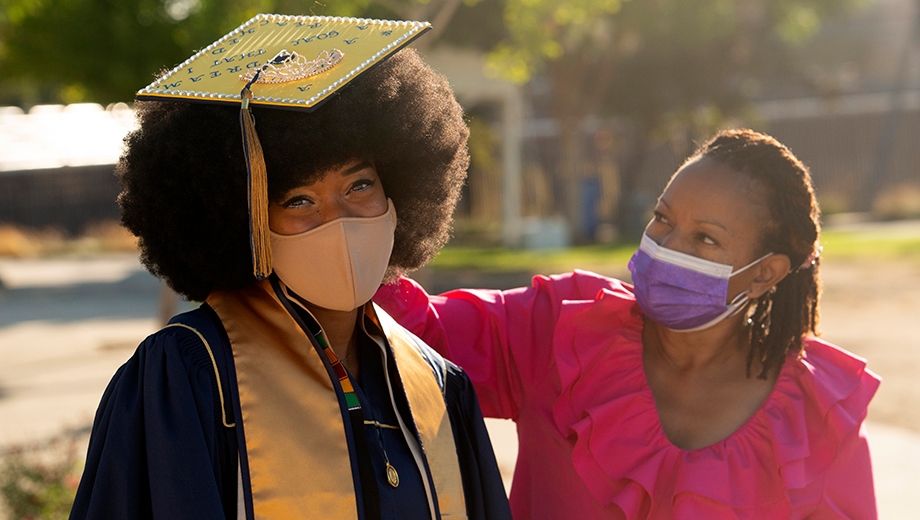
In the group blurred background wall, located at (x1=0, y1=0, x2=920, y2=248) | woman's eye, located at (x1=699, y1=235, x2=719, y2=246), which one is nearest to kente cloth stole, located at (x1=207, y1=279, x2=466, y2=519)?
woman's eye, located at (x1=699, y1=235, x2=719, y2=246)

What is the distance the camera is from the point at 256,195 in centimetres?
214

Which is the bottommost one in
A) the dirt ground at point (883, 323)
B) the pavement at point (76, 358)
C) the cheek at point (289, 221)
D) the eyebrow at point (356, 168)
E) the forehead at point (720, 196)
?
the dirt ground at point (883, 323)

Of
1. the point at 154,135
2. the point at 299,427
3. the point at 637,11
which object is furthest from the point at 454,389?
the point at 637,11

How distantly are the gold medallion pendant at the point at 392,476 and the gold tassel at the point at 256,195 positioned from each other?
523mm

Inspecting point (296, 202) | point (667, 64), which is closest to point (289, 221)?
point (296, 202)

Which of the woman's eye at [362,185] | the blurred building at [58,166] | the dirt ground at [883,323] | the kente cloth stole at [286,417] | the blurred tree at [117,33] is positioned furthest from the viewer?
the blurred building at [58,166]

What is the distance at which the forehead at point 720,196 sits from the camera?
2.96 meters

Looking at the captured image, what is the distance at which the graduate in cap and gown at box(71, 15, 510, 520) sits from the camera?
1.95 metres

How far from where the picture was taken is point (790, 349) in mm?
3043

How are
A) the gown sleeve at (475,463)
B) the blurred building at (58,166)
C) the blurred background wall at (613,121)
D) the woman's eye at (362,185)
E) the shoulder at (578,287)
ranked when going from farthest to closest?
the blurred building at (58,166) → the blurred background wall at (613,121) → the shoulder at (578,287) → the gown sleeve at (475,463) → the woman's eye at (362,185)

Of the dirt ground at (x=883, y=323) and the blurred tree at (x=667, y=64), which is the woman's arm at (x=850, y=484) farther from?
the blurred tree at (x=667, y=64)

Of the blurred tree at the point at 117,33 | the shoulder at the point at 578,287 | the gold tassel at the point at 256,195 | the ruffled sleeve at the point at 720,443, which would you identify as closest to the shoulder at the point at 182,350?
the gold tassel at the point at 256,195

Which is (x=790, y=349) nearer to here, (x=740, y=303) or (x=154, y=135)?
(x=740, y=303)

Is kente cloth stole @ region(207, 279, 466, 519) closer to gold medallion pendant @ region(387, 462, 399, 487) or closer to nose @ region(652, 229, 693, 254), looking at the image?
gold medallion pendant @ region(387, 462, 399, 487)
